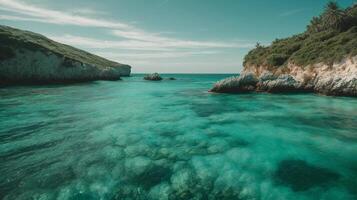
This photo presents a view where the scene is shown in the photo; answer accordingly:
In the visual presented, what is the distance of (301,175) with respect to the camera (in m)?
7.59

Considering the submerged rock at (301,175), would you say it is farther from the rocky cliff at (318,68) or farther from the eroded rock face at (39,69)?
the eroded rock face at (39,69)

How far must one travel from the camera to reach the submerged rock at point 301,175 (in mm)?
6964

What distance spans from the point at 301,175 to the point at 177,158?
445 centimetres

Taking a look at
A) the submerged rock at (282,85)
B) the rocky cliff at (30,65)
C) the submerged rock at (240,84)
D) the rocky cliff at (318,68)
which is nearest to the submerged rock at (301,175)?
the rocky cliff at (318,68)

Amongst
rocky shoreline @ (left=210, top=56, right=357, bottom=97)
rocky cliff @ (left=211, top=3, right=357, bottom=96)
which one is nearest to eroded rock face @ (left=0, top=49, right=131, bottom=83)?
rocky cliff @ (left=211, top=3, right=357, bottom=96)

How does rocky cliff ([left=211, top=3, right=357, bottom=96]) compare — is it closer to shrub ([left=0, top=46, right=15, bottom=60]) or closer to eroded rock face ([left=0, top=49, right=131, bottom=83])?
eroded rock face ([left=0, top=49, right=131, bottom=83])

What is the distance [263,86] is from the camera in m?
33.2

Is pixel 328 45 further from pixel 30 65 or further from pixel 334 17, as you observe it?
pixel 30 65

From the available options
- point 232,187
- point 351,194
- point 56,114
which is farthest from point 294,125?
point 56,114

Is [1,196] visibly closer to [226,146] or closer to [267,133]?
[226,146]

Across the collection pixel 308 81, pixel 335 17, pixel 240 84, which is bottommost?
pixel 240 84

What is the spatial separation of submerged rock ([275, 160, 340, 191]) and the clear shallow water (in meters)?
0.03

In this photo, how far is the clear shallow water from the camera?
6.57 meters

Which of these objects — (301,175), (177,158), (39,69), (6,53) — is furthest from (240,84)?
(6,53)
